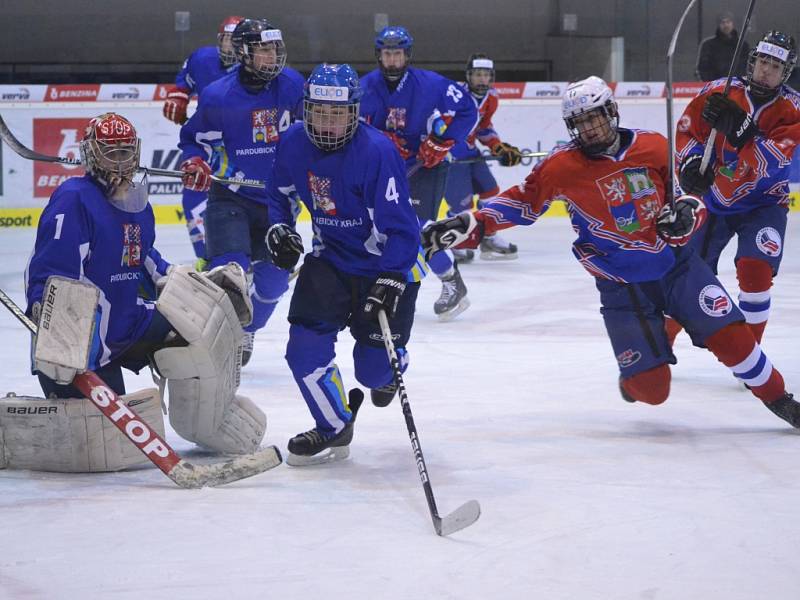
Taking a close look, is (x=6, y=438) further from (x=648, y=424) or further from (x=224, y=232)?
(x=648, y=424)

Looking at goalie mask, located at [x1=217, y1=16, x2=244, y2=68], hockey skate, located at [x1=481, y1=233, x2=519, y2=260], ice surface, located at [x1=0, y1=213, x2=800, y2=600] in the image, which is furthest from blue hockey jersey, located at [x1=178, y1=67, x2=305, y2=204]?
hockey skate, located at [x1=481, y1=233, x2=519, y2=260]

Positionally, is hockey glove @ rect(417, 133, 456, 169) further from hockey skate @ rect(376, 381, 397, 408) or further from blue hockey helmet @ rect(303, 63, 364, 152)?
blue hockey helmet @ rect(303, 63, 364, 152)

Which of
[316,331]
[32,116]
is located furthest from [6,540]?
[32,116]

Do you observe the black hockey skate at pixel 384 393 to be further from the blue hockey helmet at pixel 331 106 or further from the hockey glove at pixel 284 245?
the blue hockey helmet at pixel 331 106

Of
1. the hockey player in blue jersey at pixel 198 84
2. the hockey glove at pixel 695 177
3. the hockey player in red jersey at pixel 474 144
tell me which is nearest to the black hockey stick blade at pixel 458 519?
the hockey glove at pixel 695 177

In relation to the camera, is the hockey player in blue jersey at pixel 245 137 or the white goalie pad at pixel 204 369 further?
the hockey player in blue jersey at pixel 245 137

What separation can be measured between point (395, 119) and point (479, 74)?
2.36m

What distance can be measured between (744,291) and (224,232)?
2030mm

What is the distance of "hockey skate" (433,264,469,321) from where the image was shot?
21.3 feet

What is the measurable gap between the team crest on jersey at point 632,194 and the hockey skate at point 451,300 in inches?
101

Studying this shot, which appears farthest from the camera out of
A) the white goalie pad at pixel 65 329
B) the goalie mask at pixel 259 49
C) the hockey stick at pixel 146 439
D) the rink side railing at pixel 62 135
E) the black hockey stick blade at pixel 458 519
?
the rink side railing at pixel 62 135

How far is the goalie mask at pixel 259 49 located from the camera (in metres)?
4.91

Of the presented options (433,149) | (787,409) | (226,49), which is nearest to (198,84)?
(226,49)

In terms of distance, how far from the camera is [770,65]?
4.59 meters
